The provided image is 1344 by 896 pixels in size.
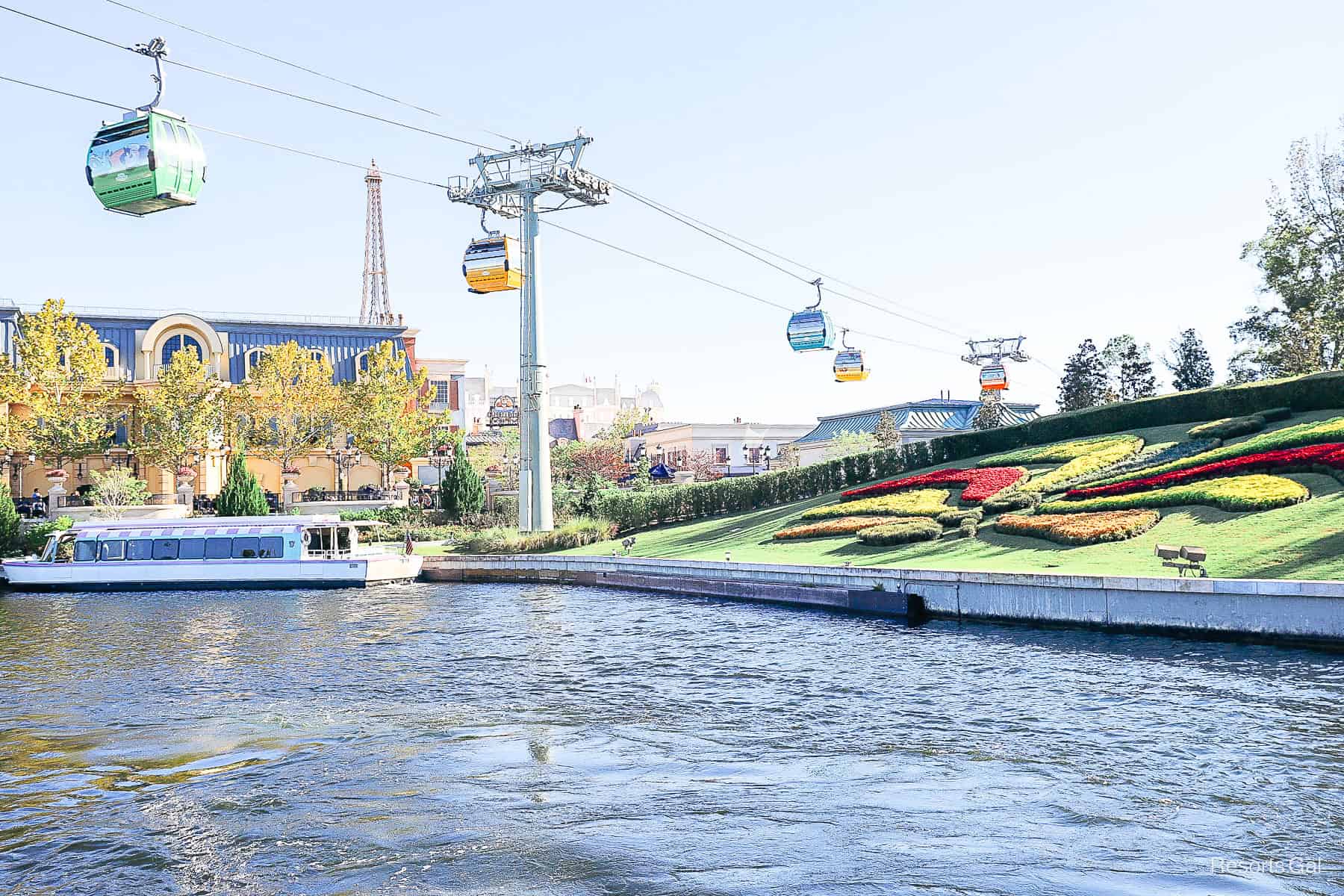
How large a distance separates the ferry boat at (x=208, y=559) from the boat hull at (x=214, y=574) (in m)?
0.03

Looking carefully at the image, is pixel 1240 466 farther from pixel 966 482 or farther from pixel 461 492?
pixel 461 492

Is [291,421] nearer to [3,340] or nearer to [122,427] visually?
[122,427]

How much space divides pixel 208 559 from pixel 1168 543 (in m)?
36.5

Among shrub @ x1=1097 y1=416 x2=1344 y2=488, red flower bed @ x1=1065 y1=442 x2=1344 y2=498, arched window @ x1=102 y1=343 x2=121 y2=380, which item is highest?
arched window @ x1=102 y1=343 x2=121 y2=380

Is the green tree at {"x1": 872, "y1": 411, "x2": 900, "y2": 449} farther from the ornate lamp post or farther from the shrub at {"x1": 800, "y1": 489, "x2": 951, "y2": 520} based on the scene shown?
the ornate lamp post

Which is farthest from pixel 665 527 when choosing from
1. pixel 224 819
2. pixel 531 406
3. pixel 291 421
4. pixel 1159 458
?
pixel 224 819

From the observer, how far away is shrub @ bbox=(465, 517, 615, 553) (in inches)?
1932

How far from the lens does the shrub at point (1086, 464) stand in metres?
40.7

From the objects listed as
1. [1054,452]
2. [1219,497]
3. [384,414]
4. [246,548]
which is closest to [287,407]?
[384,414]

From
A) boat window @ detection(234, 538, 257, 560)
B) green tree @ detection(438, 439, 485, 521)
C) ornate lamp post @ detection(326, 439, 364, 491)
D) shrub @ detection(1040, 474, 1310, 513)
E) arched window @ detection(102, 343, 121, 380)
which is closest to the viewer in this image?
shrub @ detection(1040, 474, 1310, 513)

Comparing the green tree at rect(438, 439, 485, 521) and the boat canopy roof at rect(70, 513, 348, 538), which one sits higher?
the green tree at rect(438, 439, 485, 521)

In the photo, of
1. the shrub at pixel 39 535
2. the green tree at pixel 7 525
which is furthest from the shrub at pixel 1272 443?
the green tree at pixel 7 525

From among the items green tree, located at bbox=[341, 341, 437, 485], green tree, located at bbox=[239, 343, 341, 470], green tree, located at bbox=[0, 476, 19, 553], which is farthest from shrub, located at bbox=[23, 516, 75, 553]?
green tree, located at bbox=[341, 341, 437, 485]

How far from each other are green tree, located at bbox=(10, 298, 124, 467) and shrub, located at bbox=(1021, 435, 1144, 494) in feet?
172
